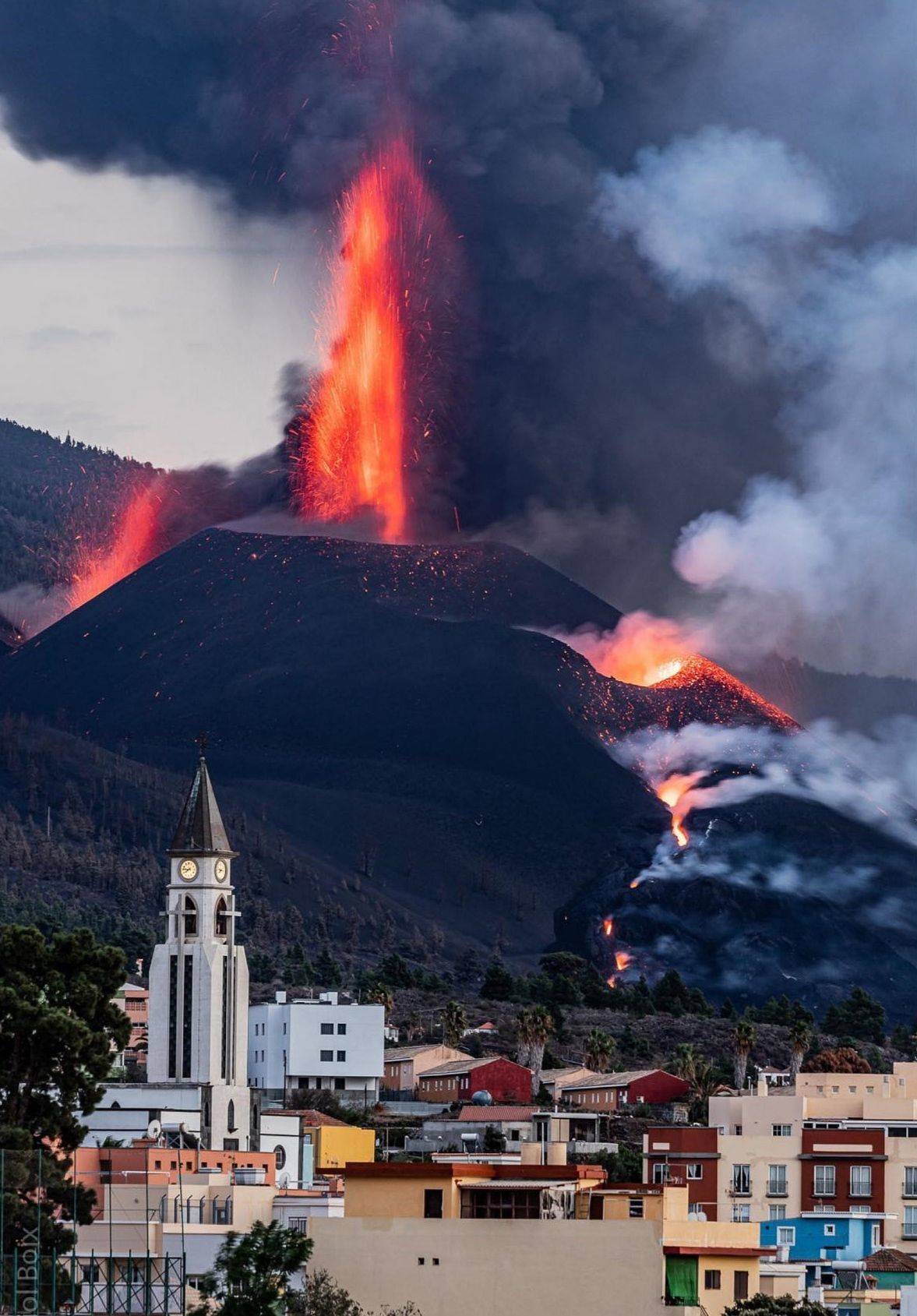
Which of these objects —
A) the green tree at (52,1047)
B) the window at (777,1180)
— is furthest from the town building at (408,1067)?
the green tree at (52,1047)

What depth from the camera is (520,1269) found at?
5962 centimetres

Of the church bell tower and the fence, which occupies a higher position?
the church bell tower

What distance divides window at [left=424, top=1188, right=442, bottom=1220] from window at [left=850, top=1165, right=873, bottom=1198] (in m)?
29.7

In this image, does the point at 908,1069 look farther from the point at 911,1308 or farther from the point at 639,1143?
the point at 911,1308

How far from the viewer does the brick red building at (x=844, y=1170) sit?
89.1 metres

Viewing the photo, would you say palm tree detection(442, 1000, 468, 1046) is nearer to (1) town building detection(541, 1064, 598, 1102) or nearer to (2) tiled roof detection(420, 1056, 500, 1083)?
(1) town building detection(541, 1064, 598, 1102)

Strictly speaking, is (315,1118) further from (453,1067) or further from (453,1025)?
(453,1025)

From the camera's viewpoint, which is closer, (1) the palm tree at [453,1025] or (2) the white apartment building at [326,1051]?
(2) the white apartment building at [326,1051]

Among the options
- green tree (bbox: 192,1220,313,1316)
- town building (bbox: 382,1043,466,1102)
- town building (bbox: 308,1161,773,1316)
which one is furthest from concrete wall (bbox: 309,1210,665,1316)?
town building (bbox: 382,1043,466,1102)

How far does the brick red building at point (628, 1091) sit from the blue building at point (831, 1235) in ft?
201

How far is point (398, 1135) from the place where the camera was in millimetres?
132000

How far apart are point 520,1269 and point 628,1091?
93400 mm

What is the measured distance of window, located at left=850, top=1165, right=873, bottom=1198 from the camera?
89125 mm

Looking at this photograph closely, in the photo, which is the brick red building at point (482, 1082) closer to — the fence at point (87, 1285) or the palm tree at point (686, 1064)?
the palm tree at point (686, 1064)
